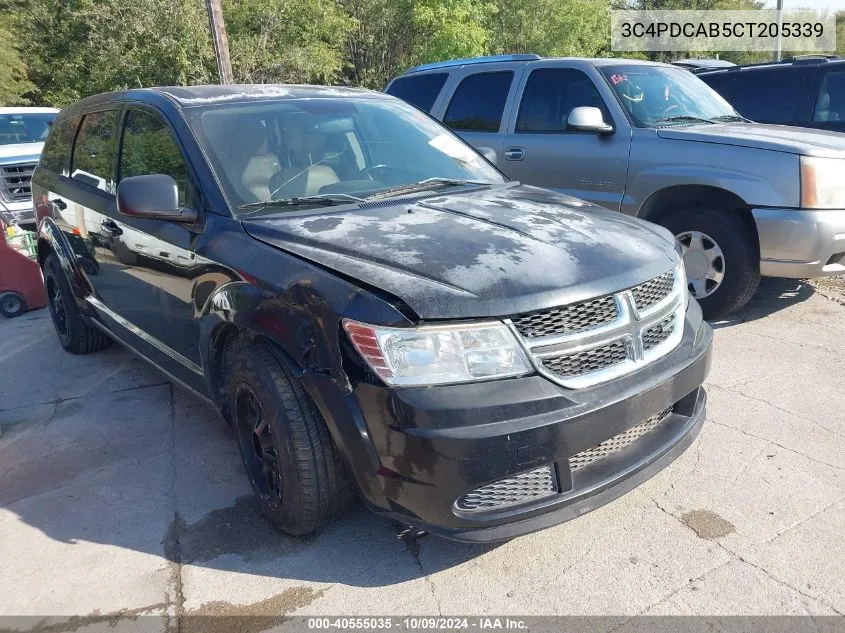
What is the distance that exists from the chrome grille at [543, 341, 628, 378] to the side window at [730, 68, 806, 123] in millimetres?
6422

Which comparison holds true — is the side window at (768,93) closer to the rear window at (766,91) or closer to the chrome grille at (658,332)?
the rear window at (766,91)

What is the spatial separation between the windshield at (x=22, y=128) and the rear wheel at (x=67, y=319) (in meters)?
7.10

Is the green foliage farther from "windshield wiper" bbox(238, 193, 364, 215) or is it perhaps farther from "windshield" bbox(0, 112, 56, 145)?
"windshield wiper" bbox(238, 193, 364, 215)

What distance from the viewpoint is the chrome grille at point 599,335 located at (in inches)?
88.5

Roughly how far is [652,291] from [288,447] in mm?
1482

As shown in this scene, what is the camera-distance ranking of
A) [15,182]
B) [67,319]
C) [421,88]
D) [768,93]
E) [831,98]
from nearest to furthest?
[67,319] → [421,88] → [831,98] → [768,93] → [15,182]

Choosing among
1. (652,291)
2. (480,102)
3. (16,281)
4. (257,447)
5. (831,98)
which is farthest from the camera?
(831,98)

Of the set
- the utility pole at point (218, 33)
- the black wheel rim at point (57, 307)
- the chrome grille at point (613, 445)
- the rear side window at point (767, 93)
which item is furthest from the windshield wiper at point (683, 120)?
the utility pole at point (218, 33)

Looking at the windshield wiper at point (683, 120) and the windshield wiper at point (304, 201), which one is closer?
the windshield wiper at point (304, 201)

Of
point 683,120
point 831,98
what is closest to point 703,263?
point 683,120

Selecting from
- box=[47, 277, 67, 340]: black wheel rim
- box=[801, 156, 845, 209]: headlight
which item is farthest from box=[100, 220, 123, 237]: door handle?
box=[801, 156, 845, 209]: headlight

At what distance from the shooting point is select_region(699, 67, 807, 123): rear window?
7.43 metres

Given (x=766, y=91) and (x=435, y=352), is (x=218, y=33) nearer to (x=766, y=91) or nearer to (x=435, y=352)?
(x=766, y=91)

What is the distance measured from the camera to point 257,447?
2900 mm
